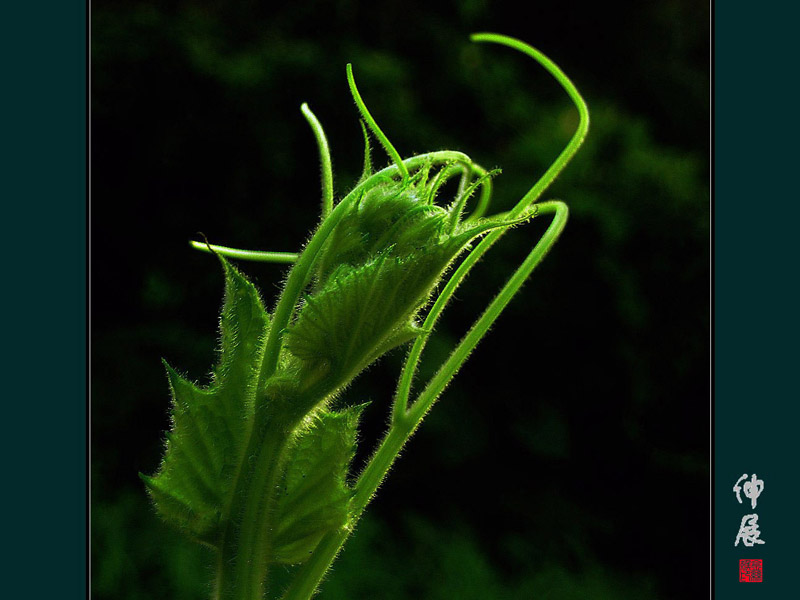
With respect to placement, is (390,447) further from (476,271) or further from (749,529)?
(476,271)

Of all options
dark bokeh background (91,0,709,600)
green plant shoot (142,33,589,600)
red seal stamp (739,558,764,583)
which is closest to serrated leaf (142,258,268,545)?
green plant shoot (142,33,589,600)

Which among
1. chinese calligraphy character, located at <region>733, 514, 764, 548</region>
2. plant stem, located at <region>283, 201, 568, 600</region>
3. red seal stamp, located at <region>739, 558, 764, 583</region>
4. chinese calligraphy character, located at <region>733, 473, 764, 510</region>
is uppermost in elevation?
plant stem, located at <region>283, 201, 568, 600</region>

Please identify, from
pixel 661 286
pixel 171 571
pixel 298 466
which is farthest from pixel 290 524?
pixel 661 286

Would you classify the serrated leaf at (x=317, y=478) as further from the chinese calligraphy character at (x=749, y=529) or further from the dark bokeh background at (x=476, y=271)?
the dark bokeh background at (x=476, y=271)

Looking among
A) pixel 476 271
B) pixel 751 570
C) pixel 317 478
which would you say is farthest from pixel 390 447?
pixel 476 271

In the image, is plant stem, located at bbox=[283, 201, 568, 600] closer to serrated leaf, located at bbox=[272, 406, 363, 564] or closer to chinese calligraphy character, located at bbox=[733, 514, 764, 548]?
serrated leaf, located at bbox=[272, 406, 363, 564]

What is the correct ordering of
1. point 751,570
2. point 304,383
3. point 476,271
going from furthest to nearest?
1. point 476,271
2. point 751,570
3. point 304,383

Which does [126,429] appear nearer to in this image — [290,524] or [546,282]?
[546,282]
